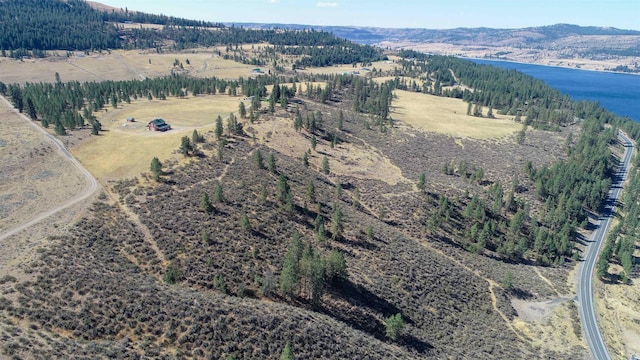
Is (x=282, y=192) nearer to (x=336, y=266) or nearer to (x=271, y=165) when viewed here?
(x=271, y=165)

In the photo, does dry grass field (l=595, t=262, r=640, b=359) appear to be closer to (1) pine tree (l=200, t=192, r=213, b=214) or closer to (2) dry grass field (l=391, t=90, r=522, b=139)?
(1) pine tree (l=200, t=192, r=213, b=214)

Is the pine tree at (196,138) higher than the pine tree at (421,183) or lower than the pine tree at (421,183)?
higher

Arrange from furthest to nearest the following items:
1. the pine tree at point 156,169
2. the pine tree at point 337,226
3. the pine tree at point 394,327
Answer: the pine tree at point 156,169 < the pine tree at point 337,226 < the pine tree at point 394,327

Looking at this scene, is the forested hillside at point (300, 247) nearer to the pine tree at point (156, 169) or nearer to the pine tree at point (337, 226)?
the pine tree at point (337, 226)

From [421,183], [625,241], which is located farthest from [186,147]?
[625,241]

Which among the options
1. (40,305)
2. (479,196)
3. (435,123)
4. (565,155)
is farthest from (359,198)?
(565,155)

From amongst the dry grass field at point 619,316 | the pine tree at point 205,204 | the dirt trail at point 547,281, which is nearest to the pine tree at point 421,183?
the dirt trail at point 547,281

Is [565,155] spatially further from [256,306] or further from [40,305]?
[40,305]
